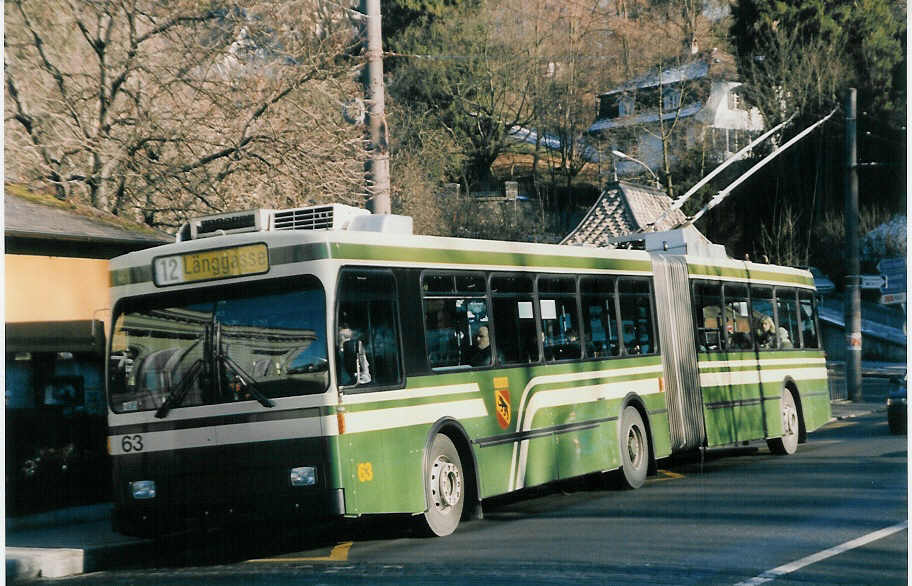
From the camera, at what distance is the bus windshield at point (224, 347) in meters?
9.80

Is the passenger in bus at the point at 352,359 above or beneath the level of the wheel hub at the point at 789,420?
above

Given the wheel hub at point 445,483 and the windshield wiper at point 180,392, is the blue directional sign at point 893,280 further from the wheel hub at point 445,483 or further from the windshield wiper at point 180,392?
the windshield wiper at point 180,392

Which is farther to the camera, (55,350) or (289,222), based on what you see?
(55,350)

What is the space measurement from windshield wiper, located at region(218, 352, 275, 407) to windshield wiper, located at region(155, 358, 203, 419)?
29cm

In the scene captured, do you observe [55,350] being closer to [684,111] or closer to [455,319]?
[455,319]

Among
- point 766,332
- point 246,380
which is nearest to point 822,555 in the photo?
point 246,380

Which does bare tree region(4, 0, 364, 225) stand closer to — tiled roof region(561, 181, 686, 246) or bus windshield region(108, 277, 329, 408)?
bus windshield region(108, 277, 329, 408)

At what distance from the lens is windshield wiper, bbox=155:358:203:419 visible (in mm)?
10094

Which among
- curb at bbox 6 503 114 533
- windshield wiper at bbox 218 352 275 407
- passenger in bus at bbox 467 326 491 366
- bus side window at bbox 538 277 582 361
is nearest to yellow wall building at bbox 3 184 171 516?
curb at bbox 6 503 114 533

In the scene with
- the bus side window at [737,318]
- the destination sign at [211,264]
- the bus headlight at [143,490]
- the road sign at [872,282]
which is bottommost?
the bus headlight at [143,490]

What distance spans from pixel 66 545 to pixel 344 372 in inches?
127

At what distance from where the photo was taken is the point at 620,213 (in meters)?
46.8

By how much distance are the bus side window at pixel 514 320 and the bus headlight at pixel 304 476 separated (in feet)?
10.3

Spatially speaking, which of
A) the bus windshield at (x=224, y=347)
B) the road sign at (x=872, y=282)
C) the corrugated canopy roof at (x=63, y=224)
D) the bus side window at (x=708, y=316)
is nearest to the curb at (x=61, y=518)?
the bus windshield at (x=224, y=347)
